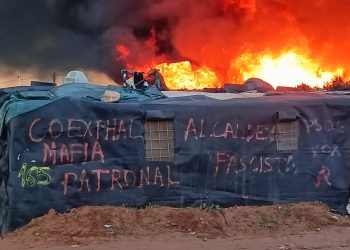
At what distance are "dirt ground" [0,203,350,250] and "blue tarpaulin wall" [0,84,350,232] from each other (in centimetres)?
26

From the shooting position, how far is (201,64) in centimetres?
1642

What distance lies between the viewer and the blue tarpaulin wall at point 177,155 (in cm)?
788

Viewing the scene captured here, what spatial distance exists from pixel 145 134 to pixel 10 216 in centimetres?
244

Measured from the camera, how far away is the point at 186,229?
7.92 meters

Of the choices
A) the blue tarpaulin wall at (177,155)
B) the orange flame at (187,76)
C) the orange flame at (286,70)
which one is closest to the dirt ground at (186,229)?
the blue tarpaulin wall at (177,155)

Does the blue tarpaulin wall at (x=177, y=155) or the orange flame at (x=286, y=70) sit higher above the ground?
the orange flame at (x=286, y=70)

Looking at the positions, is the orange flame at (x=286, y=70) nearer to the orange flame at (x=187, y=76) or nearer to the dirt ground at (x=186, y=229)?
the orange flame at (x=187, y=76)

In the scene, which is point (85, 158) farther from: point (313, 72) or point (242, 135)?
point (313, 72)

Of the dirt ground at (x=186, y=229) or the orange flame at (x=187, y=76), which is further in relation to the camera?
the orange flame at (x=187, y=76)

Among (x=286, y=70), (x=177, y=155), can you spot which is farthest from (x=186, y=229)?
(x=286, y=70)

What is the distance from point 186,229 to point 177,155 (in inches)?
49.0

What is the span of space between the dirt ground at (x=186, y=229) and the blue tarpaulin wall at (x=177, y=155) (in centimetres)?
26

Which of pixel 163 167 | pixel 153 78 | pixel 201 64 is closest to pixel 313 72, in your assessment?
pixel 201 64

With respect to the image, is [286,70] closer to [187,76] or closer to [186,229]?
[187,76]
